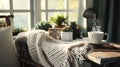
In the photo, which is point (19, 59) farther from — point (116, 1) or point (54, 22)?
point (116, 1)

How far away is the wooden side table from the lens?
1372mm

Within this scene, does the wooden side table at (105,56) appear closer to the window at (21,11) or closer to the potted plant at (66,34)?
the potted plant at (66,34)

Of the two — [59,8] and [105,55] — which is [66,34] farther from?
[59,8]

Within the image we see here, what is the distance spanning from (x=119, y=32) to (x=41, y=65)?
1034 millimetres

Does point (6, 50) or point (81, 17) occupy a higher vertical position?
point (81, 17)

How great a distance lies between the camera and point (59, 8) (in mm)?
2670

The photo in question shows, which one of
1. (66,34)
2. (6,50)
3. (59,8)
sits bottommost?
(6,50)

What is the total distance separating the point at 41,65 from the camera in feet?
5.68

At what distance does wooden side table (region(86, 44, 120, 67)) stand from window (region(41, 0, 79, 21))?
3.45 ft

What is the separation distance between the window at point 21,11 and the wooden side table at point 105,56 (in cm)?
109

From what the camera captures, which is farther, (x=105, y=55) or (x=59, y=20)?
(x=59, y=20)

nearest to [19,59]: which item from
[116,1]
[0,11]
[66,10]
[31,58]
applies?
[31,58]

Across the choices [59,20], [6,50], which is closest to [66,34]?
[59,20]

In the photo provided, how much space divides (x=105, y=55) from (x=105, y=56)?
0.03 meters
